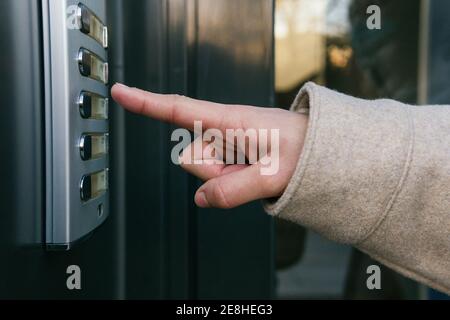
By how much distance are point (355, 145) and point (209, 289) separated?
498mm

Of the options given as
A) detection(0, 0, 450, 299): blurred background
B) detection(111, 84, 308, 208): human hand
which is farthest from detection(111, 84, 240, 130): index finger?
detection(0, 0, 450, 299): blurred background

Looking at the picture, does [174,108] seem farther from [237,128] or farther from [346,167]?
[346,167]

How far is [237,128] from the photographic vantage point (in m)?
0.69

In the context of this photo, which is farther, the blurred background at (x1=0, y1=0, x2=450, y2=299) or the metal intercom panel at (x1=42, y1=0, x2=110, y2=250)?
the blurred background at (x1=0, y1=0, x2=450, y2=299)

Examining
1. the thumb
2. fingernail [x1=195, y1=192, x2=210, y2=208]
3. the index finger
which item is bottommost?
fingernail [x1=195, y1=192, x2=210, y2=208]

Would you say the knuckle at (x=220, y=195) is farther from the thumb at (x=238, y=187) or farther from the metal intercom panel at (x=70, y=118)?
the metal intercom panel at (x=70, y=118)

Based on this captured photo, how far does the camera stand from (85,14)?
73 centimetres

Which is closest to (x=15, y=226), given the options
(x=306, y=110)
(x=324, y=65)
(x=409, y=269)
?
(x=306, y=110)

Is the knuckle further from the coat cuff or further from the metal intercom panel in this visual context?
the metal intercom panel

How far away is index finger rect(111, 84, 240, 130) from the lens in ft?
2.16

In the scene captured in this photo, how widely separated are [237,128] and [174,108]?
75 mm

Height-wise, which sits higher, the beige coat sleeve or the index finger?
the index finger

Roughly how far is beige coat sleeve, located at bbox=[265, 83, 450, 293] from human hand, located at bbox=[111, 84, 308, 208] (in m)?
0.02

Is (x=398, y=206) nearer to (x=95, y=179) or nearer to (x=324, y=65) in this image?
(x=95, y=179)
